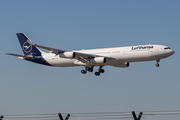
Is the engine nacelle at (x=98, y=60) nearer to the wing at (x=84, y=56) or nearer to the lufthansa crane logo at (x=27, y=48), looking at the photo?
the wing at (x=84, y=56)

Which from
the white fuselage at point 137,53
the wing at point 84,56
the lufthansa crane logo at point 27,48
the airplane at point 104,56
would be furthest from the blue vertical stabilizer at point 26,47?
the white fuselage at point 137,53

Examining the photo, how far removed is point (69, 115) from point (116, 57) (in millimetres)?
34064

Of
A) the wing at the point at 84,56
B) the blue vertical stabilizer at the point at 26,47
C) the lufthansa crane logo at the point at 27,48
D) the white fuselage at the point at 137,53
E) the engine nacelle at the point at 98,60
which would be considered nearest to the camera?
the white fuselage at the point at 137,53

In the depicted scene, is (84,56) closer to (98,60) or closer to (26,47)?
(98,60)

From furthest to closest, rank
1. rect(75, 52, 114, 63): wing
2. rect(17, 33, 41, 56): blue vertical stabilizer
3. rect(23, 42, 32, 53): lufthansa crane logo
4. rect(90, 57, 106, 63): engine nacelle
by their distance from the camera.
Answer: rect(23, 42, 32, 53): lufthansa crane logo, rect(17, 33, 41, 56): blue vertical stabilizer, rect(75, 52, 114, 63): wing, rect(90, 57, 106, 63): engine nacelle

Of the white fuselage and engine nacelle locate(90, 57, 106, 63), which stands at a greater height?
the white fuselage

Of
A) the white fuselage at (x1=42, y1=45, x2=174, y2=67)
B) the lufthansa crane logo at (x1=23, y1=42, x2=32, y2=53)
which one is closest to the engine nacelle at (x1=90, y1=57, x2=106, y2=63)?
the white fuselage at (x1=42, y1=45, x2=174, y2=67)

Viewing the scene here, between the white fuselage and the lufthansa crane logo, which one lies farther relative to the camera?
the lufthansa crane logo

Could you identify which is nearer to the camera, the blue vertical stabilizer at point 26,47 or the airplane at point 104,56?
the airplane at point 104,56

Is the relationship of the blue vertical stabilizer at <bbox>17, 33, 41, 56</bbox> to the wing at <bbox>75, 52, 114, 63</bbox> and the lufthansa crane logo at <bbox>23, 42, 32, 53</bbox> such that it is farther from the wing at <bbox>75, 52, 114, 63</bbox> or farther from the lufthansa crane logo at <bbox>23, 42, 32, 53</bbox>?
the wing at <bbox>75, 52, 114, 63</bbox>

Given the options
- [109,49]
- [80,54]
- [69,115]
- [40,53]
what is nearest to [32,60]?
[40,53]

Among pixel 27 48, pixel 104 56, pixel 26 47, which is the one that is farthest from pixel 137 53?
pixel 26 47

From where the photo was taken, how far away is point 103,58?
1925 inches

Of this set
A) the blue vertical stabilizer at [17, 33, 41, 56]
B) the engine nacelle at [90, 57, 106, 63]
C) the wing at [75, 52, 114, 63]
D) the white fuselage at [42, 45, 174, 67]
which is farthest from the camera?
the blue vertical stabilizer at [17, 33, 41, 56]
